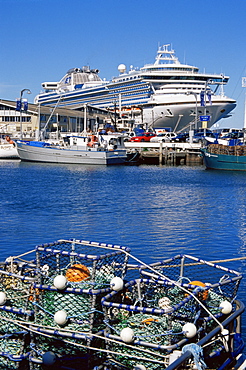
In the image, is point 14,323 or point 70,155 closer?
point 14,323

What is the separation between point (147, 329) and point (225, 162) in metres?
45.7

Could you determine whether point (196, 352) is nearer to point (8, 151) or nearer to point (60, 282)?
point (60, 282)

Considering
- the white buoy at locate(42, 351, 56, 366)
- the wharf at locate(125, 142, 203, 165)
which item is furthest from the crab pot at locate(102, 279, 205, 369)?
the wharf at locate(125, 142, 203, 165)

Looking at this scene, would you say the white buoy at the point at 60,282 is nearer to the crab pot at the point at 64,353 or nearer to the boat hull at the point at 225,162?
the crab pot at the point at 64,353

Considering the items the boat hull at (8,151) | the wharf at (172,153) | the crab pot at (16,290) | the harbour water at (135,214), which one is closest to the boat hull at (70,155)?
the wharf at (172,153)

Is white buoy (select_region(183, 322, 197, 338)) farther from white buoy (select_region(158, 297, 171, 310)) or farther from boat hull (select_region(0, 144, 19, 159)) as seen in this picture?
boat hull (select_region(0, 144, 19, 159))

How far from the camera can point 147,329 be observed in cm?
664

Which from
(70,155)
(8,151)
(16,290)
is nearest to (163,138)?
(70,155)

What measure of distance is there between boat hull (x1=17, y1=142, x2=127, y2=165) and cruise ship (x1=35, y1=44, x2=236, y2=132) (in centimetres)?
1661

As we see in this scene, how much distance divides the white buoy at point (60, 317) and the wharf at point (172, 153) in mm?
55280

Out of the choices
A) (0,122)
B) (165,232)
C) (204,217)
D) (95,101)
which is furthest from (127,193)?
(95,101)

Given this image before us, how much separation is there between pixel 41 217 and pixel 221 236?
8111 mm

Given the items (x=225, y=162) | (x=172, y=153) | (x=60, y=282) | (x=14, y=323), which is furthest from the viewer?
(x=172, y=153)

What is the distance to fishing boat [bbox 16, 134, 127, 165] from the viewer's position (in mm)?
59656
